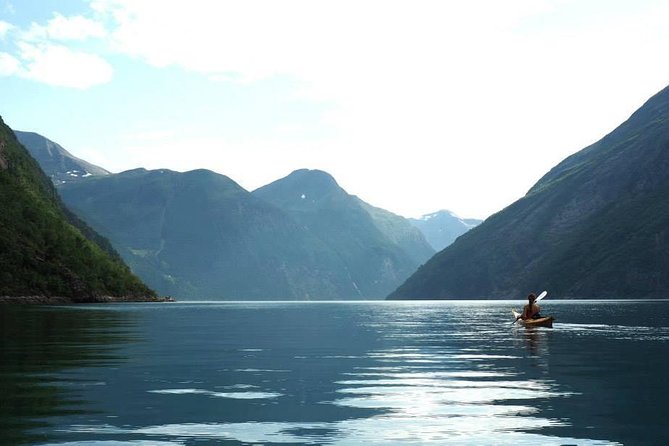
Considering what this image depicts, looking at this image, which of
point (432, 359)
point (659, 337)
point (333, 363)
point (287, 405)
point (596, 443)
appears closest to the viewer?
point (596, 443)

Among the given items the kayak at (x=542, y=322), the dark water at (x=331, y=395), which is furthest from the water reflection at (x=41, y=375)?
the kayak at (x=542, y=322)

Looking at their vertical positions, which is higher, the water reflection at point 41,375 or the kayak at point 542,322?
the water reflection at point 41,375

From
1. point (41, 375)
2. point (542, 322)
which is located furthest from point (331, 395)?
point (542, 322)

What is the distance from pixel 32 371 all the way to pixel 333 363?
14.9 meters

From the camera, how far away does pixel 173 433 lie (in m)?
20.4

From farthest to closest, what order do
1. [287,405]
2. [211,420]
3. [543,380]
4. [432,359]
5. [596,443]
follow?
[432,359], [543,380], [287,405], [211,420], [596,443]

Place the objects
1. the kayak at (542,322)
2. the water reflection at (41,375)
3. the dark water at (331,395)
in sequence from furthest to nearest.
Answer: the kayak at (542,322)
the water reflection at (41,375)
the dark water at (331,395)

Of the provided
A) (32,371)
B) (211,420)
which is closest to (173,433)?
(211,420)

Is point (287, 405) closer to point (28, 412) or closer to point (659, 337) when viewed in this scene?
point (28, 412)

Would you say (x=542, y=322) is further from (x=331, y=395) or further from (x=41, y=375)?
(x=41, y=375)

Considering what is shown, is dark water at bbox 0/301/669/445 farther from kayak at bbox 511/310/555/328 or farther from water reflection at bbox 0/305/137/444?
kayak at bbox 511/310/555/328

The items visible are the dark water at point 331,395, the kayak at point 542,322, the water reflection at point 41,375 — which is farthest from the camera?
the kayak at point 542,322

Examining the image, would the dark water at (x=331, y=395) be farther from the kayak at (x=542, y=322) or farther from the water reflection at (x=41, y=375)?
the kayak at (x=542, y=322)

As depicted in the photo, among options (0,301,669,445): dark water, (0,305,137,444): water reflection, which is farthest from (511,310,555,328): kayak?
(0,305,137,444): water reflection
